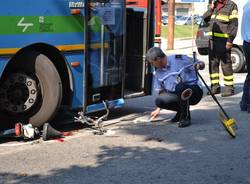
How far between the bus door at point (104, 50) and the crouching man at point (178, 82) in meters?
0.56

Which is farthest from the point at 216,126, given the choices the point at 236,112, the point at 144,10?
the point at 144,10

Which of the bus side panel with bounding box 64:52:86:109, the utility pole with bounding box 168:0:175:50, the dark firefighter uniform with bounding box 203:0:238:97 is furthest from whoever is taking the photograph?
the utility pole with bounding box 168:0:175:50

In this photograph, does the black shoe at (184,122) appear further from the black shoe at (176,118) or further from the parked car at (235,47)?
the parked car at (235,47)

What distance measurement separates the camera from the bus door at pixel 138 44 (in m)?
8.57

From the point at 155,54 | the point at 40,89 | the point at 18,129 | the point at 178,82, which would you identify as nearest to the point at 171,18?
the point at 178,82

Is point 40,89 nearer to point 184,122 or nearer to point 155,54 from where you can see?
point 155,54

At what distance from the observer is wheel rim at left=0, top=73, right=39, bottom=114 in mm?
6742

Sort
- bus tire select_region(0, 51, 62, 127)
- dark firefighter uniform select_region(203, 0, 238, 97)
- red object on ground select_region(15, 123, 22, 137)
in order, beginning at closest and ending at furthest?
red object on ground select_region(15, 123, 22, 137), bus tire select_region(0, 51, 62, 127), dark firefighter uniform select_region(203, 0, 238, 97)

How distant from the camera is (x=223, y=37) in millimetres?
10727

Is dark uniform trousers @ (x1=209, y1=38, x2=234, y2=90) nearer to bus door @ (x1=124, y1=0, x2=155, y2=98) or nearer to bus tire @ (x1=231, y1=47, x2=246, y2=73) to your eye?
bus door @ (x1=124, y1=0, x2=155, y2=98)

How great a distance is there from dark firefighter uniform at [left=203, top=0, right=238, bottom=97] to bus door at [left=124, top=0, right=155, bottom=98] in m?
2.47

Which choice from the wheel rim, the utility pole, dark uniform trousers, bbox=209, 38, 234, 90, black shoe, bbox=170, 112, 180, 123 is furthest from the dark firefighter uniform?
the utility pole

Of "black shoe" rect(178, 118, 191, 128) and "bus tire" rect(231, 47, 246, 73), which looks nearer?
"black shoe" rect(178, 118, 191, 128)

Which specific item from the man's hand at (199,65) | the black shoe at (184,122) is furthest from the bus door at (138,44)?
the man's hand at (199,65)
